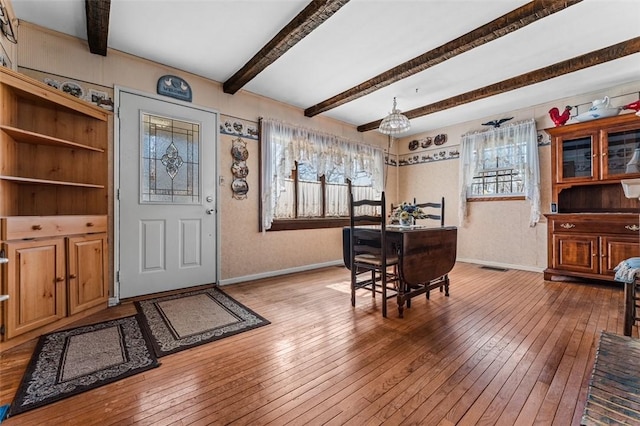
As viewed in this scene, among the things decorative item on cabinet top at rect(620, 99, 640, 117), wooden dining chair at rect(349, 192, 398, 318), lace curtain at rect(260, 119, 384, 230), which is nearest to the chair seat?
wooden dining chair at rect(349, 192, 398, 318)

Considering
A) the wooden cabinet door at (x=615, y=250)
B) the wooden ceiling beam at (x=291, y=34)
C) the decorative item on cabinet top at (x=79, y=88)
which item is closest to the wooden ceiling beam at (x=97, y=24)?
the decorative item on cabinet top at (x=79, y=88)

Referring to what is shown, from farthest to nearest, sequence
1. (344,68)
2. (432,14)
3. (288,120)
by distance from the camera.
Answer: (288,120) → (344,68) → (432,14)

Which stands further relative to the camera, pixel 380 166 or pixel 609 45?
pixel 380 166

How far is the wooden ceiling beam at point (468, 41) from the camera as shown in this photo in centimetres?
204

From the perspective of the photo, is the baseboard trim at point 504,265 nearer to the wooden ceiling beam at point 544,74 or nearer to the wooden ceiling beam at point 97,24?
A: the wooden ceiling beam at point 544,74

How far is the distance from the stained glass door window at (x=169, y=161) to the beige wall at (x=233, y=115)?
30 cm

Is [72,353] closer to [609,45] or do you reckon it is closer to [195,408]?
[195,408]

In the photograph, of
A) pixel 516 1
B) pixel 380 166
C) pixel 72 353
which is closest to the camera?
pixel 72 353

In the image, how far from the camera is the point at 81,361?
1.69 m

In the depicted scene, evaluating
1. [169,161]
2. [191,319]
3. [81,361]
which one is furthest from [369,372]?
[169,161]

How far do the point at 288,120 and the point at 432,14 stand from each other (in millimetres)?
2341

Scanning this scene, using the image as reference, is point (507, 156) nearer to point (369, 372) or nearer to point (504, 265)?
point (504, 265)

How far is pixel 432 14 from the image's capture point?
220 centimetres

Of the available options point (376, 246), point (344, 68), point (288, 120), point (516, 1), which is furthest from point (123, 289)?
point (516, 1)
